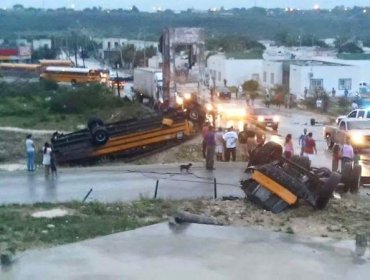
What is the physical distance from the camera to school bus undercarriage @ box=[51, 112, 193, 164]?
2572 cm

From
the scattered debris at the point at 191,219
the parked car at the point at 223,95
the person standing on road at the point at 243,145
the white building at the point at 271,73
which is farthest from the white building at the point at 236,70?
the scattered debris at the point at 191,219

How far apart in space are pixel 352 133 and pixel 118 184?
1240 centimetres

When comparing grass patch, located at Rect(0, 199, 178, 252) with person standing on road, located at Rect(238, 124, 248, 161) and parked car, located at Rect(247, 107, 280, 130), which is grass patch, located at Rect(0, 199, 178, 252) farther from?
parked car, located at Rect(247, 107, 280, 130)

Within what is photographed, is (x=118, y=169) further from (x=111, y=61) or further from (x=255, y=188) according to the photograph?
(x=111, y=61)

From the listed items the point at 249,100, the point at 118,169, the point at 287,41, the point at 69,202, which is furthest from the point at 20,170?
the point at 287,41

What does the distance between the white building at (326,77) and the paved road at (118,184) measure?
4199 cm

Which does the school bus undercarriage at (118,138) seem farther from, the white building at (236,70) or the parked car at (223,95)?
the white building at (236,70)

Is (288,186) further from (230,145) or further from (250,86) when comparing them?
(250,86)

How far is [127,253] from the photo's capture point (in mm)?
12953

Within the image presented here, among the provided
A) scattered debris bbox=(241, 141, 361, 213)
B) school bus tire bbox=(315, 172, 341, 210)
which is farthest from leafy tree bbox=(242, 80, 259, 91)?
school bus tire bbox=(315, 172, 341, 210)

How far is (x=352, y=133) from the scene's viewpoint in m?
29.2

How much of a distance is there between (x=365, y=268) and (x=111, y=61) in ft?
355

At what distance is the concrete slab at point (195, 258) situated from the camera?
1192cm

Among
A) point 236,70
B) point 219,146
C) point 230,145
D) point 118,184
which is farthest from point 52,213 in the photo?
point 236,70
